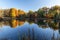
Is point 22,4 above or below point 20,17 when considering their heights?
above

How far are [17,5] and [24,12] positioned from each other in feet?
1.65

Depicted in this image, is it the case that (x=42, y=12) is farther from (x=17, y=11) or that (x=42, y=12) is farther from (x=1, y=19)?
(x=1, y=19)

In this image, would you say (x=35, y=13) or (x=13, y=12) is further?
(x=35, y=13)

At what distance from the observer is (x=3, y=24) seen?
23.1 feet

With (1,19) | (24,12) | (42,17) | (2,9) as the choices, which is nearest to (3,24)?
(1,19)

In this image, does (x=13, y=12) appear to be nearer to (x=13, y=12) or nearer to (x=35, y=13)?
(x=13, y=12)

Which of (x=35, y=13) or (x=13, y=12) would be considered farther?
(x=35, y=13)

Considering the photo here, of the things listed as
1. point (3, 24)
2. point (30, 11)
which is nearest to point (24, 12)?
point (30, 11)

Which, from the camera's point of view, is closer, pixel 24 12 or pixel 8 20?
pixel 24 12

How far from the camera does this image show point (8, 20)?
6.84m

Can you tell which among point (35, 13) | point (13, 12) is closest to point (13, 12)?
point (13, 12)

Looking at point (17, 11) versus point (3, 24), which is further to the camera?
point (3, 24)

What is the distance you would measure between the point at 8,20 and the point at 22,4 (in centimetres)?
89

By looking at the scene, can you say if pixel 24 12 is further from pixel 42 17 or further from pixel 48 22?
pixel 48 22
